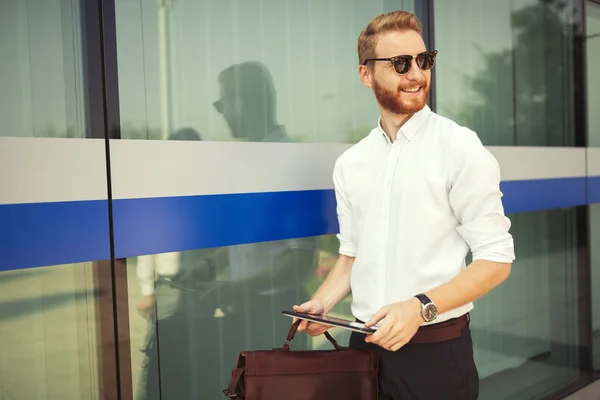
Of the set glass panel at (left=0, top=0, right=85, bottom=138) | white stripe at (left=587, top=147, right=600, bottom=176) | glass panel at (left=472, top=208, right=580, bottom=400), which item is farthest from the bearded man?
white stripe at (left=587, top=147, right=600, bottom=176)

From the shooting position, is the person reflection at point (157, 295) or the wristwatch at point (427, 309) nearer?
the wristwatch at point (427, 309)

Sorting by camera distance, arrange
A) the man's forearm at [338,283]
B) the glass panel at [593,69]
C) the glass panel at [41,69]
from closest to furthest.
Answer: the glass panel at [41,69] → the man's forearm at [338,283] → the glass panel at [593,69]

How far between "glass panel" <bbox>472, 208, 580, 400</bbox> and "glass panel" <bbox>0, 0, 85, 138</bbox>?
2383mm

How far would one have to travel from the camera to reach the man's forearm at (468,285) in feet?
5.24

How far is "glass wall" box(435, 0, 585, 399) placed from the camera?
3.22 m

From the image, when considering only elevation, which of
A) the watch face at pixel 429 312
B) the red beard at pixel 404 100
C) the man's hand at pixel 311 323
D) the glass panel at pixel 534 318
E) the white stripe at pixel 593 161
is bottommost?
the glass panel at pixel 534 318

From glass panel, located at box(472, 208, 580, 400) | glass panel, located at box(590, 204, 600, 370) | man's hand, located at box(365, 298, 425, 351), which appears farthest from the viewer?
glass panel, located at box(590, 204, 600, 370)

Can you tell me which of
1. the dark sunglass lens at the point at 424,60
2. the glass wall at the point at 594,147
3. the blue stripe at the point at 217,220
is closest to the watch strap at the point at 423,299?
the dark sunglass lens at the point at 424,60

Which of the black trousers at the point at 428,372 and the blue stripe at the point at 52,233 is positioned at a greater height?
the blue stripe at the point at 52,233

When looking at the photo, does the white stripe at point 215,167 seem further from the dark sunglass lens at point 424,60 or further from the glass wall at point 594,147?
the glass wall at point 594,147

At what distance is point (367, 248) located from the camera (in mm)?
1830

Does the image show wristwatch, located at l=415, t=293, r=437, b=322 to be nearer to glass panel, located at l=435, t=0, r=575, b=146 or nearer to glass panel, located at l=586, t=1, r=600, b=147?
glass panel, located at l=435, t=0, r=575, b=146

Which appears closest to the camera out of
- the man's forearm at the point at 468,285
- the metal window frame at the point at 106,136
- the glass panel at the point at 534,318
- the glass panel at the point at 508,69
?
the man's forearm at the point at 468,285

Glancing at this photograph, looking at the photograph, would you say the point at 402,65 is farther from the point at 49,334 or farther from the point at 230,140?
the point at 49,334
